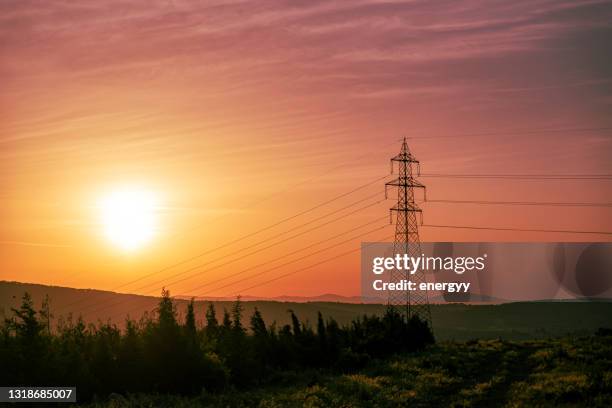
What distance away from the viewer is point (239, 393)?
52.7 metres

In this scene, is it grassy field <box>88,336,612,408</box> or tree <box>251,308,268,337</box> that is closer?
grassy field <box>88,336,612,408</box>

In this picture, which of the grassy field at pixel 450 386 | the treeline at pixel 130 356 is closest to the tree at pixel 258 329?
the treeline at pixel 130 356

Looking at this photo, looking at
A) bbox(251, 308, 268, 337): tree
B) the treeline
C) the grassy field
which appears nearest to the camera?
the grassy field

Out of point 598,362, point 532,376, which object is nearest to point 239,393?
point 532,376

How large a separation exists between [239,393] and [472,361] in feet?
74.9

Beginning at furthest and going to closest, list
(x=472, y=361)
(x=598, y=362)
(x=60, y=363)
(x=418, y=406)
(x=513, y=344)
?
(x=513, y=344)
(x=472, y=361)
(x=598, y=362)
(x=60, y=363)
(x=418, y=406)

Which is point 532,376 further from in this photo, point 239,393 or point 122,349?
point 122,349

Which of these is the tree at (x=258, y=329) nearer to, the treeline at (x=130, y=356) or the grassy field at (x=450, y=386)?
the treeline at (x=130, y=356)

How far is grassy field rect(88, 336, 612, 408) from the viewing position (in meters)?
45.1

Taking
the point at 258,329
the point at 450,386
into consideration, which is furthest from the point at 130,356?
the point at 450,386

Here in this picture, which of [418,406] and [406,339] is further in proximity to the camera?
[406,339]

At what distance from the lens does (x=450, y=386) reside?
170 ft

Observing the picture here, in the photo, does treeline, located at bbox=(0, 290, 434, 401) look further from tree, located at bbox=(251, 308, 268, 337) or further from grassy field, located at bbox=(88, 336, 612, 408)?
tree, located at bbox=(251, 308, 268, 337)

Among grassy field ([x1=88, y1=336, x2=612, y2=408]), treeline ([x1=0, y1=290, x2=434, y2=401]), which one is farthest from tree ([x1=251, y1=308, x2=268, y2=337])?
grassy field ([x1=88, y1=336, x2=612, y2=408])
